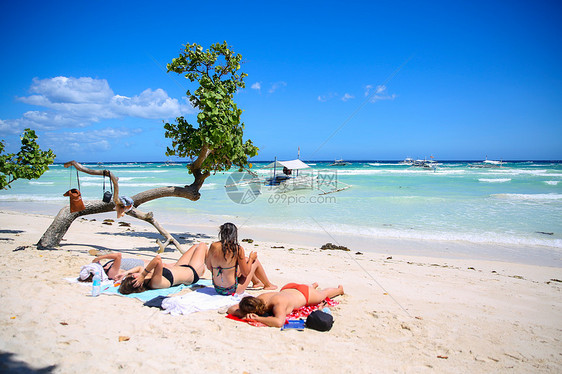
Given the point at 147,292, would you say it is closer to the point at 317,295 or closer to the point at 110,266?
the point at 110,266

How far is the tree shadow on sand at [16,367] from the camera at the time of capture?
8.85 feet

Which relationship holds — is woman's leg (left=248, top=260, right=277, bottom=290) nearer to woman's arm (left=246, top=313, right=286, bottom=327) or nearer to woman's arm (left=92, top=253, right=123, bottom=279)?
woman's arm (left=246, top=313, right=286, bottom=327)

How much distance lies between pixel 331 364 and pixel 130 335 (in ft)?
7.10

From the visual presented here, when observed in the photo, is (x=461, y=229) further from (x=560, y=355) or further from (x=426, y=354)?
(x=426, y=354)

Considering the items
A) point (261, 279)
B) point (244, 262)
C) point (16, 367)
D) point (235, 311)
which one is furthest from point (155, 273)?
point (16, 367)

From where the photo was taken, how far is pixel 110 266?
538cm

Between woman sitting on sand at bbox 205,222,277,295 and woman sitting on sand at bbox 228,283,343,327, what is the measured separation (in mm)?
635

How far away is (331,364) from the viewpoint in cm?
323

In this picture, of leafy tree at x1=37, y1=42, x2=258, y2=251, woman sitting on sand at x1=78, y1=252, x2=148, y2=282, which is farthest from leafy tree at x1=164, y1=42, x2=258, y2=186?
woman sitting on sand at x1=78, y1=252, x2=148, y2=282

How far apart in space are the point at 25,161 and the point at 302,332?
755cm

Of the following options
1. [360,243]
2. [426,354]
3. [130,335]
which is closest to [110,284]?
[130,335]

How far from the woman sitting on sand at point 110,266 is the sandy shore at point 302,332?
0.21 metres

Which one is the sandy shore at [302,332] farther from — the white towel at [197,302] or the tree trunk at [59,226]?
the tree trunk at [59,226]

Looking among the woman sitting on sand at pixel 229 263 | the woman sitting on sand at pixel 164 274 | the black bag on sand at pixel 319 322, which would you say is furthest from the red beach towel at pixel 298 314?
the woman sitting on sand at pixel 164 274
